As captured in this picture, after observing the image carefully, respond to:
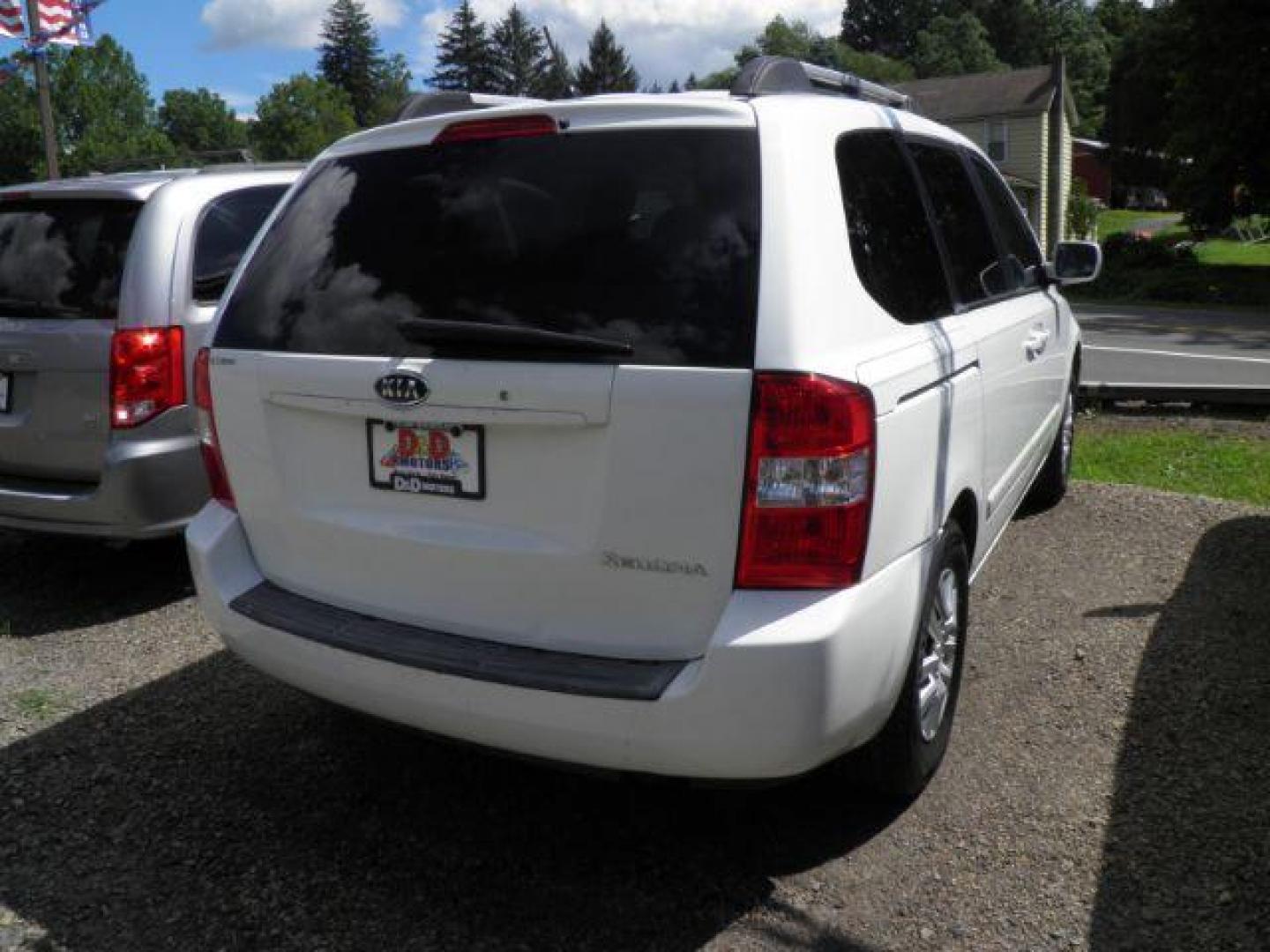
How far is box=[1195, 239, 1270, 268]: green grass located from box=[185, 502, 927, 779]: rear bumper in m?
31.5

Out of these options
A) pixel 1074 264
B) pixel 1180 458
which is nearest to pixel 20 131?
pixel 1180 458

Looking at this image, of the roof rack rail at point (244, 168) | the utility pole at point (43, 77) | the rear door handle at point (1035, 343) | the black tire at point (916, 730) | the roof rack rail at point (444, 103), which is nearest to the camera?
the black tire at point (916, 730)

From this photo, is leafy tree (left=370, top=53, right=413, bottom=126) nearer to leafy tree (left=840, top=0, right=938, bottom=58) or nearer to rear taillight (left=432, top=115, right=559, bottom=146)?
leafy tree (left=840, top=0, right=938, bottom=58)

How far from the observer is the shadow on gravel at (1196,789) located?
2.77 meters

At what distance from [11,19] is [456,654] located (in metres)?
17.3

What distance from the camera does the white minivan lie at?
2.47 metres

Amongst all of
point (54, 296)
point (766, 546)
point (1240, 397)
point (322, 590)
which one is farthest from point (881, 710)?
point (1240, 397)

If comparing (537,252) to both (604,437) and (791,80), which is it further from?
(791,80)

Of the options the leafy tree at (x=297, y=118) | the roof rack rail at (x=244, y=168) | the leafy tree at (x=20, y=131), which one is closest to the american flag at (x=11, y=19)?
the roof rack rail at (x=244, y=168)

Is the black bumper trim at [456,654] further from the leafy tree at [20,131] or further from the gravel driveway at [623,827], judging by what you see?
the leafy tree at [20,131]

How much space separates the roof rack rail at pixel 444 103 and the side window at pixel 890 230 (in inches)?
37.6

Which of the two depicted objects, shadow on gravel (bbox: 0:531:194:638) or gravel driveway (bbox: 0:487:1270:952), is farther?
shadow on gravel (bbox: 0:531:194:638)

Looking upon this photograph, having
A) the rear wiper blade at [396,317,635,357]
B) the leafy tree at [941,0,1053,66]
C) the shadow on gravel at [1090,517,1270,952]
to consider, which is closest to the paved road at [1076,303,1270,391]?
the shadow on gravel at [1090,517,1270,952]

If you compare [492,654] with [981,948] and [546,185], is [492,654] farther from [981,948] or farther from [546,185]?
[981,948]
